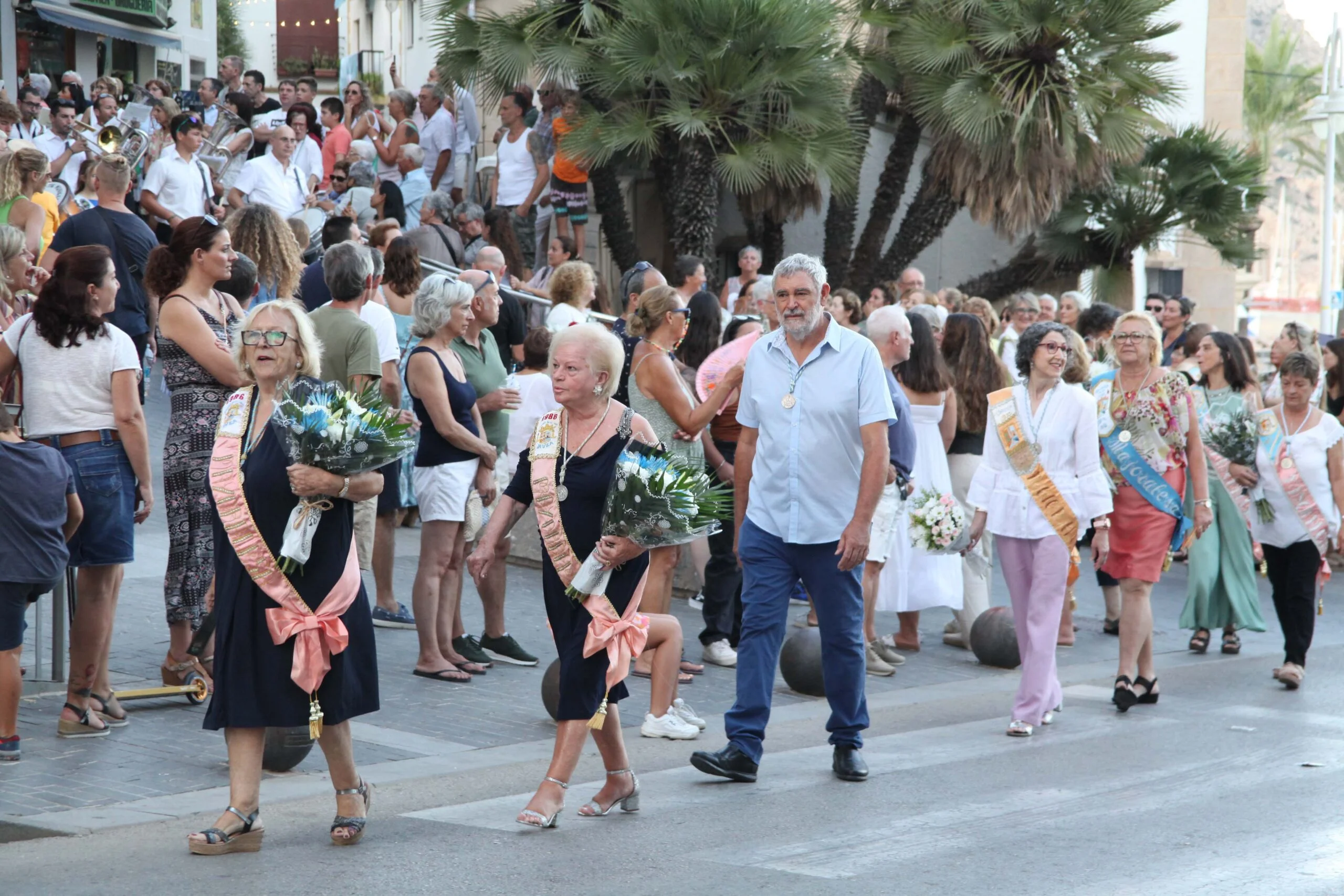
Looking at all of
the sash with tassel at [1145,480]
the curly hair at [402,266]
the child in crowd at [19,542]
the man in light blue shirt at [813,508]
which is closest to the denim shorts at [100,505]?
the child in crowd at [19,542]

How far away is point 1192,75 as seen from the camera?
108 ft

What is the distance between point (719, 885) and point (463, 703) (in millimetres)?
3221

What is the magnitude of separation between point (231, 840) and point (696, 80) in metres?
12.4

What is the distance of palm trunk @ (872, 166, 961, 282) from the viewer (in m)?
19.6

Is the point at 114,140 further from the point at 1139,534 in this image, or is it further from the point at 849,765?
the point at 849,765

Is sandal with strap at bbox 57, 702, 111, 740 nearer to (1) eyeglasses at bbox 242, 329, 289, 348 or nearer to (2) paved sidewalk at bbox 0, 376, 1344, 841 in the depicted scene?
(2) paved sidewalk at bbox 0, 376, 1344, 841

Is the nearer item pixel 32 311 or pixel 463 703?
pixel 32 311

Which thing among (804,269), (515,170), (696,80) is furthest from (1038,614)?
(515,170)

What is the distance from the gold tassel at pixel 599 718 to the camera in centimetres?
585

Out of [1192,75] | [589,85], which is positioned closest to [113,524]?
[589,85]

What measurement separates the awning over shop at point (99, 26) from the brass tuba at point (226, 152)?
16.1 m

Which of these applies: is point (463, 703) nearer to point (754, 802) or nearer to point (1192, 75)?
point (754, 802)

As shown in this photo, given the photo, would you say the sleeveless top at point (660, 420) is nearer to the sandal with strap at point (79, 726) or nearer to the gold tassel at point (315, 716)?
the sandal with strap at point (79, 726)

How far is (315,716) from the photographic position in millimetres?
5395
